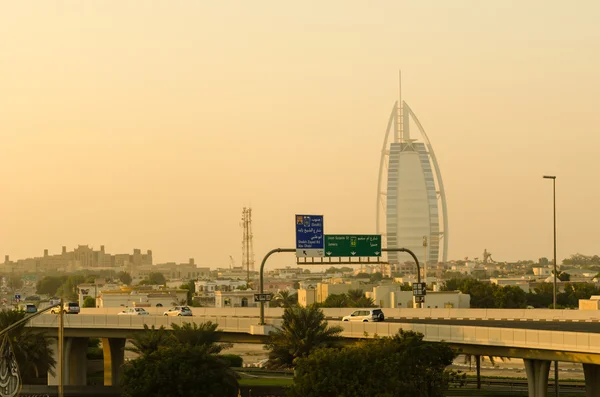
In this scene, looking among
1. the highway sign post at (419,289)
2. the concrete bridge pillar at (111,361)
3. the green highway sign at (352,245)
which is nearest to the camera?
the highway sign post at (419,289)

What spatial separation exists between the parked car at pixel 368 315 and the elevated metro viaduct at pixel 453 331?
2027 mm

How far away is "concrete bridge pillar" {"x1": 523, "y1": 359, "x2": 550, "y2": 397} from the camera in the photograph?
2359 inches

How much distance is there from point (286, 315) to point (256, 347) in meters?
120

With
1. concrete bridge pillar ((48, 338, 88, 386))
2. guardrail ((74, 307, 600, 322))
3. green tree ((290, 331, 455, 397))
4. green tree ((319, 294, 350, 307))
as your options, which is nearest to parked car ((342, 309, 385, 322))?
guardrail ((74, 307, 600, 322))

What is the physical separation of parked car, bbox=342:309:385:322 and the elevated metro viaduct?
2.03 meters

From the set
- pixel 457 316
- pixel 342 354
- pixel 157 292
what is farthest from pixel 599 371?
pixel 157 292

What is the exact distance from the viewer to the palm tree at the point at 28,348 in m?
87.9

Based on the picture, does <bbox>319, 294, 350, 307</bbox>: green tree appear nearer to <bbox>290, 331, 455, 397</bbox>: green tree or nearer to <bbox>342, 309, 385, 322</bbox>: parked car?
<bbox>342, 309, 385, 322</bbox>: parked car

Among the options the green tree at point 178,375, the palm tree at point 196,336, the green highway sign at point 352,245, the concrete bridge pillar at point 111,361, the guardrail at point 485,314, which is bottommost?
the concrete bridge pillar at point 111,361

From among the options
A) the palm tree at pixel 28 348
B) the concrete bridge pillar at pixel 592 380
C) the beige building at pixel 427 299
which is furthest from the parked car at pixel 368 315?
the beige building at pixel 427 299

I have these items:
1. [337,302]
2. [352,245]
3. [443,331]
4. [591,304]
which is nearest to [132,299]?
[337,302]

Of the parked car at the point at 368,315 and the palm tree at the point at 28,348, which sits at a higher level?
the parked car at the point at 368,315

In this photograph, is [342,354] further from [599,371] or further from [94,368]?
[94,368]

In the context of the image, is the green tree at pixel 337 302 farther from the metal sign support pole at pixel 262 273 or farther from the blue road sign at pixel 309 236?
the metal sign support pole at pixel 262 273
